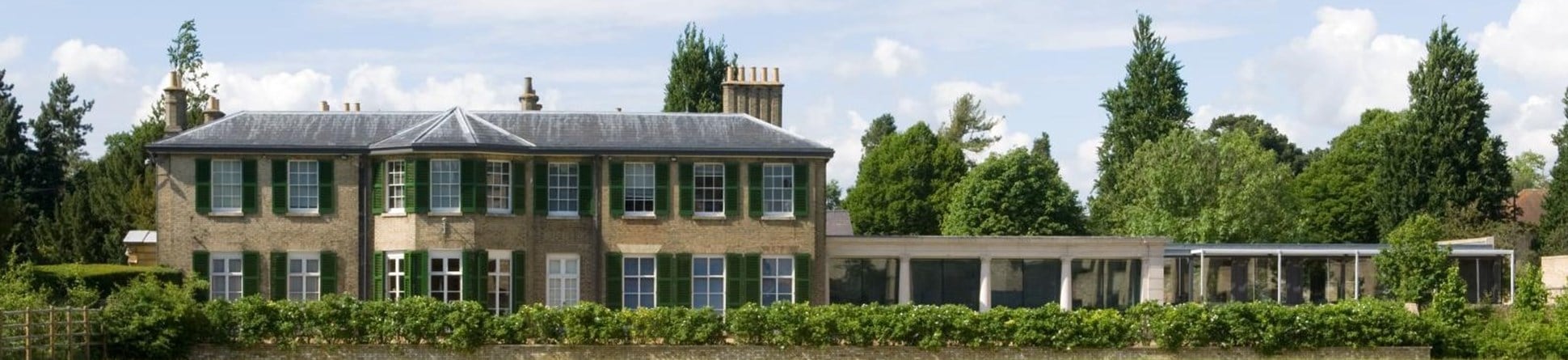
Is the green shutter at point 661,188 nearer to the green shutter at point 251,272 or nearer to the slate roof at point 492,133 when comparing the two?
the slate roof at point 492,133

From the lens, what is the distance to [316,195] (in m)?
46.2

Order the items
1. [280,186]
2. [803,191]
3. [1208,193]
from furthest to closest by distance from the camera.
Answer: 1. [1208,193]
2. [803,191]
3. [280,186]

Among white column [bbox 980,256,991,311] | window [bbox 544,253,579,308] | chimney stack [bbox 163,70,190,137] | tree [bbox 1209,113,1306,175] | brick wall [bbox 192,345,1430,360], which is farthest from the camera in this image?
tree [bbox 1209,113,1306,175]

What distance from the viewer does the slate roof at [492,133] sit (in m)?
45.6

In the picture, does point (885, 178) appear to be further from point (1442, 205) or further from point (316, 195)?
point (316, 195)

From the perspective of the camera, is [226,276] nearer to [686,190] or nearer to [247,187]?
[247,187]

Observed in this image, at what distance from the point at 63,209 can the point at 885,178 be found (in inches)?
1099

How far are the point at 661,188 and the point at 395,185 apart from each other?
17.4 feet

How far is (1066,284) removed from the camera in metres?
48.8

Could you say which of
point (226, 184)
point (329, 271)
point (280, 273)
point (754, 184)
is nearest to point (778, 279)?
point (754, 184)

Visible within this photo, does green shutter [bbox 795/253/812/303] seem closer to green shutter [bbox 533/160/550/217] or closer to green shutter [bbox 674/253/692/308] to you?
green shutter [bbox 674/253/692/308]

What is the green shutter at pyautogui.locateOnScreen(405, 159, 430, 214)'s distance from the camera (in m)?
44.8

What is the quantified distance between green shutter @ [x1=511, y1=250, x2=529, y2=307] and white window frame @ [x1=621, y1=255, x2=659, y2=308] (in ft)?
6.69

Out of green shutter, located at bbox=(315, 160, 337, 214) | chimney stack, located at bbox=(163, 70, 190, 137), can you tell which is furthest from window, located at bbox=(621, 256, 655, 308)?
chimney stack, located at bbox=(163, 70, 190, 137)
